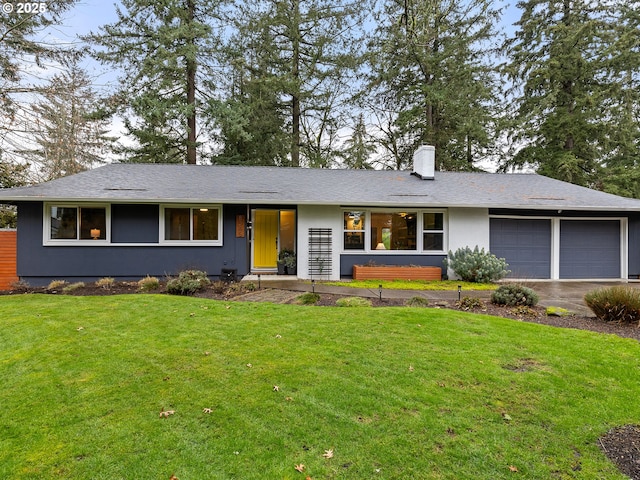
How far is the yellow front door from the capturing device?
36.3 feet

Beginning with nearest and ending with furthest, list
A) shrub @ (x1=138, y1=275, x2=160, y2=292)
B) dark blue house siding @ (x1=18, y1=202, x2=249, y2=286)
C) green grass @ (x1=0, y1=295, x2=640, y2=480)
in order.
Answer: green grass @ (x1=0, y1=295, x2=640, y2=480), shrub @ (x1=138, y1=275, x2=160, y2=292), dark blue house siding @ (x1=18, y1=202, x2=249, y2=286)

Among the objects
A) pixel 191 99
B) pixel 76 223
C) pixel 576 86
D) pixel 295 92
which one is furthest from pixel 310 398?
pixel 576 86

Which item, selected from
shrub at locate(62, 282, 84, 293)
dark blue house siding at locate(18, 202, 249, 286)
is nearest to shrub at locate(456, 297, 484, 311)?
dark blue house siding at locate(18, 202, 249, 286)

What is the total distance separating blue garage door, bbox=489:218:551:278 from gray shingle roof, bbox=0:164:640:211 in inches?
31.8

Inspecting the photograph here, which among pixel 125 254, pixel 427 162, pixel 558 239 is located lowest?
pixel 125 254

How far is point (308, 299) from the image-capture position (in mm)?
6875

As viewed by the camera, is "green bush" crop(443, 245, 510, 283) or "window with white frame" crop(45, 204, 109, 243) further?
"green bush" crop(443, 245, 510, 283)

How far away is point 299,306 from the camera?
633cm

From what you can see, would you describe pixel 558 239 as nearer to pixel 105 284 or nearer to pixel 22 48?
pixel 105 284

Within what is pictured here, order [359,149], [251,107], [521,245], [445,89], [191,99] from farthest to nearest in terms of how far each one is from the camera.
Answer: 1. [359,149]
2. [445,89]
3. [251,107]
4. [191,99]
5. [521,245]

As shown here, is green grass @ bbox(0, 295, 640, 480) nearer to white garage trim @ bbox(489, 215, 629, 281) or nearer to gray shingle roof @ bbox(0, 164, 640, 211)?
gray shingle roof @ bbox(0, 164, 640, 211)

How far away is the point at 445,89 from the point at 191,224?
47.1 feet

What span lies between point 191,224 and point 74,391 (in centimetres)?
714

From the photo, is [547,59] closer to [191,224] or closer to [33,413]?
[191,224]
